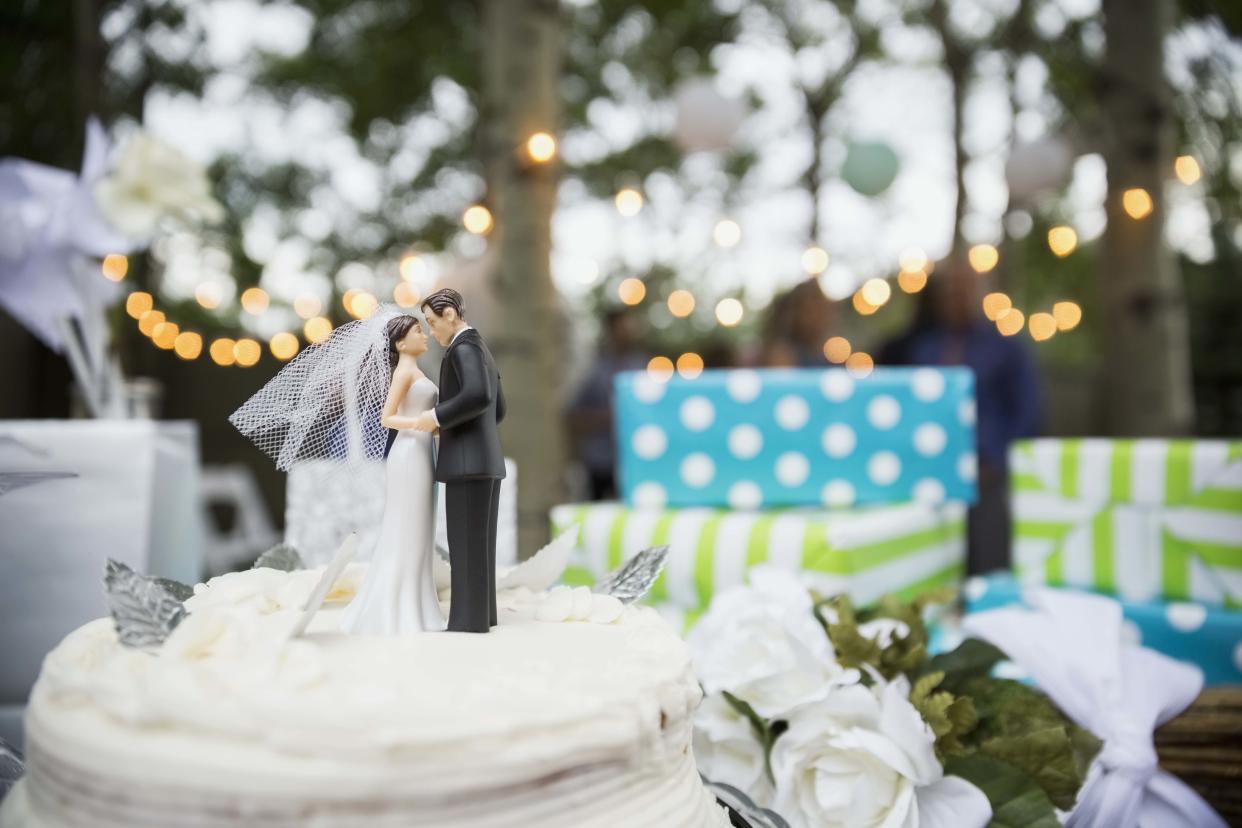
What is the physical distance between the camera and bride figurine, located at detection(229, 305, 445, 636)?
85 centimetres

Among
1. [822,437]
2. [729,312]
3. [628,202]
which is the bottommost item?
[822,437]

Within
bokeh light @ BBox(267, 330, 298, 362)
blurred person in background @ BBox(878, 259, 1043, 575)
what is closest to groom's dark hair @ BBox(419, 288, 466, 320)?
blurred person in background @ BBox(878, 259, 1043, 575)

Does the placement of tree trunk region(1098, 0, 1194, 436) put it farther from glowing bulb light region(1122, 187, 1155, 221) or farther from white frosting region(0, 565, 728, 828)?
white frosting region(0, 565, 728, 828)

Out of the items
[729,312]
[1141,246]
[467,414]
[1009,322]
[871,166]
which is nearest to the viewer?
[467,414]

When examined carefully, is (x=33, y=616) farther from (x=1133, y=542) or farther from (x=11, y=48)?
(x=11, y=48)

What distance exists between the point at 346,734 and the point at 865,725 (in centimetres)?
54

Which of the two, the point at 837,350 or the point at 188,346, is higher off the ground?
the point at 188,346

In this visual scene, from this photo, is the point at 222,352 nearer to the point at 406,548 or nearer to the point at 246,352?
the point at 246,352

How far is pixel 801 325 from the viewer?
3336mm

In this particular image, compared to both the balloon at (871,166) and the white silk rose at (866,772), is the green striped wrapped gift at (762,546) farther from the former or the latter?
the balloon at (871,166)

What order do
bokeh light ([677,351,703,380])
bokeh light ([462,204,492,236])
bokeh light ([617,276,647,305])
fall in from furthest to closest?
bokeh light ([677,351,703,380]) < bokeh light ([617,276,647,305]) < bokeh light ([462,204,492,236])

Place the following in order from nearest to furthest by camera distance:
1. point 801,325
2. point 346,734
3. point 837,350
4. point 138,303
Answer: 1. point 346,734
2. point 801,325
3. point 138,303
4. point 837,350

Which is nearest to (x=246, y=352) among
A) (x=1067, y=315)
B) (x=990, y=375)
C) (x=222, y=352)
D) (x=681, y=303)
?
(x=222, y=352)

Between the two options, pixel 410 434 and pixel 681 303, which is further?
pixel 681 303
